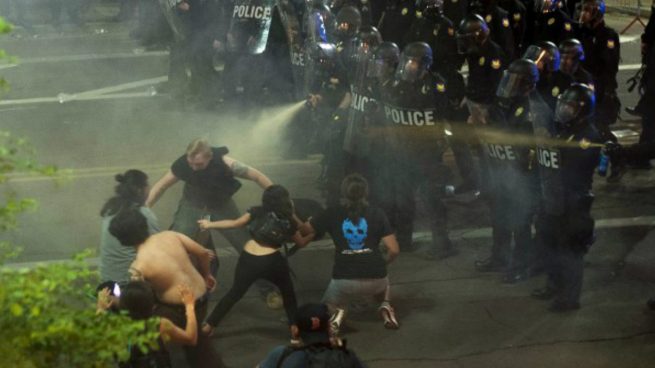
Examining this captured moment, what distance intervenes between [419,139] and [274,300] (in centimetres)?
211

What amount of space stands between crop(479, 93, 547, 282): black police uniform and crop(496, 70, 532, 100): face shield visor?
7 centimetres

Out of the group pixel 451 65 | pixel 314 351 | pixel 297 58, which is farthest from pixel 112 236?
pixel 297 58

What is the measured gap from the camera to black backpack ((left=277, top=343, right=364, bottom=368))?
16.0 ft

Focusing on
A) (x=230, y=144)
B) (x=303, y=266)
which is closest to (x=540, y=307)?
(x=303, y=266)

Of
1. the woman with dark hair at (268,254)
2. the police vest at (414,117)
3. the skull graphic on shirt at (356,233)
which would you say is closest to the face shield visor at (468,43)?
the police vest at (414,117)

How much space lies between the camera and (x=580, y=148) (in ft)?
25.7

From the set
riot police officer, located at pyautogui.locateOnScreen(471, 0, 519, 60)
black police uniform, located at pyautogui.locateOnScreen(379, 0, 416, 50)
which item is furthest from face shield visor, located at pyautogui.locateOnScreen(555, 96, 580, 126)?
black police uniform, located at pyautogui.locateOnScreen(379, 0, 416, 50)

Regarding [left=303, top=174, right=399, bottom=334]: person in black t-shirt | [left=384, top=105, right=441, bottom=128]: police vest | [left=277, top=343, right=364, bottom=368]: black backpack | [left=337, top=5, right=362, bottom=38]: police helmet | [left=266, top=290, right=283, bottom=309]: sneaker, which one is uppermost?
[left=277, top=343, right=364, bottom=368]: black backpack

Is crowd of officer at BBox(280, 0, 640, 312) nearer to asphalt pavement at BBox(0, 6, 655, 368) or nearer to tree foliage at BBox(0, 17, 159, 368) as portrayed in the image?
asphalt pavement at BBox(0, 6, 655, 368)

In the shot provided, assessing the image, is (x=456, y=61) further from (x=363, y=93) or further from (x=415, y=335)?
(x=415, y=335)

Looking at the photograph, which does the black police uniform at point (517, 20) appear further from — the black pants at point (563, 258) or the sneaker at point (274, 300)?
the sneaker at point (274, 300)

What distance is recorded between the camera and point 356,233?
7691 mm

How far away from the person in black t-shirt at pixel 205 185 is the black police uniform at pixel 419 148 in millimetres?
1600

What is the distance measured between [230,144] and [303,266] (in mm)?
4400
